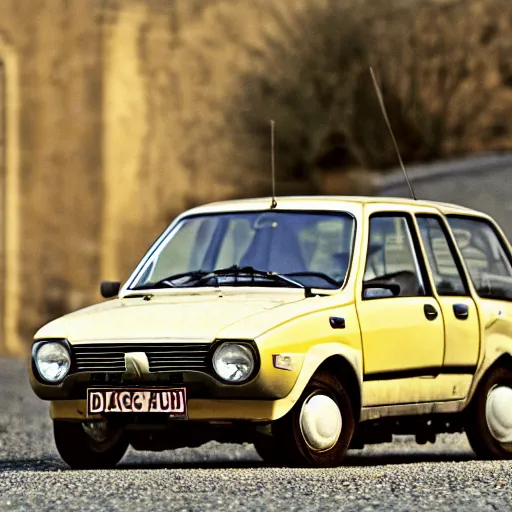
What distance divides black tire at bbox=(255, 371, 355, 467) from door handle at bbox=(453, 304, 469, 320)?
129 cm

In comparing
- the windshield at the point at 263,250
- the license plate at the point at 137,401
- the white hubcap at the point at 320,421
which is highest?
the windshield at the point at 263,250

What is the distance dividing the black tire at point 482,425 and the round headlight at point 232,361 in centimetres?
220

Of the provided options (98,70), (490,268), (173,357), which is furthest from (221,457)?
(98,70)

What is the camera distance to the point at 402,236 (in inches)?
439

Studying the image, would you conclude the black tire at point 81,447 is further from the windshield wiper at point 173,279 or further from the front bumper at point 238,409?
the front bumper at point 238,409

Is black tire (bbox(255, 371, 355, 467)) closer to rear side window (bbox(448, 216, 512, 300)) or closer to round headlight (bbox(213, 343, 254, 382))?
round headlight (bbox(213, 343, 254, 382))

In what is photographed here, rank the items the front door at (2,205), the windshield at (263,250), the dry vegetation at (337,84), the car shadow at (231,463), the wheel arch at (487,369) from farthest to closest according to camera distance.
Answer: the dry vegetation at (337,84) → the front door at (2,205) → the wheel arch at (487,369) → the car shadow at (231,463) → the windshield at (263,250)

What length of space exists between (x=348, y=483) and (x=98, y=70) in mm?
17122

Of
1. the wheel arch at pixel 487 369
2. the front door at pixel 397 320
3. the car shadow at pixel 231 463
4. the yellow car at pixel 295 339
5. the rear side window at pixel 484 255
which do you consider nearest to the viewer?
the yellow car at pixel 295 339

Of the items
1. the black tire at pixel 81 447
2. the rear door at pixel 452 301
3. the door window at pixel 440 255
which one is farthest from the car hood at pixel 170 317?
the door window at pixel 440 255

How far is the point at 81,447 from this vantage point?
409 inches

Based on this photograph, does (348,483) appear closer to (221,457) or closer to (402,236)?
(402,236)

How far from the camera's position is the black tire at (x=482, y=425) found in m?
11.2

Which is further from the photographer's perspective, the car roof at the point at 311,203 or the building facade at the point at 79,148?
the building facade at the point at 79,148
